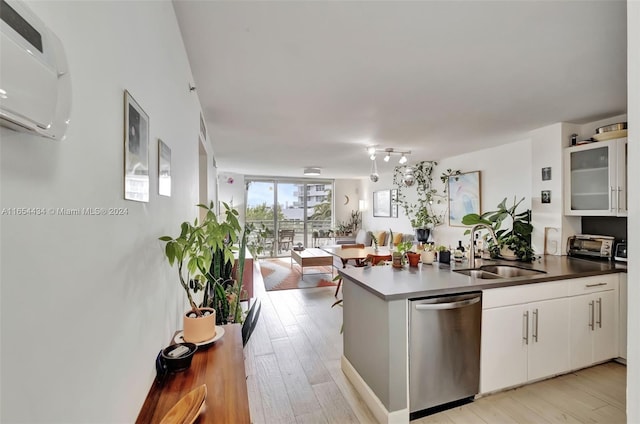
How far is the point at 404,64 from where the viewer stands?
1.92 meters

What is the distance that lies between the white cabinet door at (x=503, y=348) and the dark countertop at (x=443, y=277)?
23cm

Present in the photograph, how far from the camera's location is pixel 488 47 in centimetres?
172

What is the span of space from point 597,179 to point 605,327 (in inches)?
53.6

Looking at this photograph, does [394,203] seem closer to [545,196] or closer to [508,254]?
[545,196]

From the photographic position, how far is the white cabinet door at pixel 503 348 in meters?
2.04

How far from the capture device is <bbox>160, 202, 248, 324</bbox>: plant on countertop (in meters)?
1.10

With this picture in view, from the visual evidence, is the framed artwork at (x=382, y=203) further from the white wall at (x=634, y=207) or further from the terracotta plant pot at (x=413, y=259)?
the white wall at (x=634, y=207)

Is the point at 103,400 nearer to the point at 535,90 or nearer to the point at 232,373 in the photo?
the point at 232,373

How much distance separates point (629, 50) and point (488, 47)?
136 centimetres

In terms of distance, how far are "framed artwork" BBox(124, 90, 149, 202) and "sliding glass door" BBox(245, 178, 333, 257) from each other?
7.13 metres

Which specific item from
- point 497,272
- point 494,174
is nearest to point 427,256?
point 497,272

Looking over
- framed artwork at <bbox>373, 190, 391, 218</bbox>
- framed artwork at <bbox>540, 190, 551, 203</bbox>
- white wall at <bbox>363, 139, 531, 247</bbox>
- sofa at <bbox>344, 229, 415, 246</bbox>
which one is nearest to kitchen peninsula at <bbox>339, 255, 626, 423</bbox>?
framed artwork at <bbox>540, 190, 551, 203</bbox>

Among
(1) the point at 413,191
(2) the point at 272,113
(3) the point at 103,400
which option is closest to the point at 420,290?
(3) the point at 103,400

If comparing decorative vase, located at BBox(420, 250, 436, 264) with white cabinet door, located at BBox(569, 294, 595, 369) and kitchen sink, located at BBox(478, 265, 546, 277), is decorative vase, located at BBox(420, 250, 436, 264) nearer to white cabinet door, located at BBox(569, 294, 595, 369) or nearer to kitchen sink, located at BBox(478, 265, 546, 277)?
kitchen sink, located at BBox(478, 265, 546, 277)
